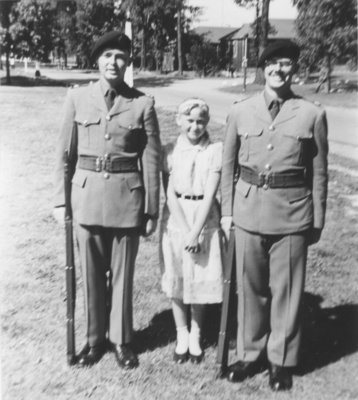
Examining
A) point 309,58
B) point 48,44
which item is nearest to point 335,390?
point 309,58

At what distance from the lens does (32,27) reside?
24531mm

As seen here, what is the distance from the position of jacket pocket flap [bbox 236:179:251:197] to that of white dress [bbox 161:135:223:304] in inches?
6.1

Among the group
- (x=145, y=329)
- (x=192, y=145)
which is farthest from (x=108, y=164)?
(x=145, y=329)

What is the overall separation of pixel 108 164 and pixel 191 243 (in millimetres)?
707

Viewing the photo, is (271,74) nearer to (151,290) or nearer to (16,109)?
(151,290)

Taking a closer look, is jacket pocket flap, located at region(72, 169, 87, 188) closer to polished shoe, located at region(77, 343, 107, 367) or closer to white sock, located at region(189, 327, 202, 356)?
polished shoe, located at region(77, 343, 107, 367)

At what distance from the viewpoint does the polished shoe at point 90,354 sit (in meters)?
3.67

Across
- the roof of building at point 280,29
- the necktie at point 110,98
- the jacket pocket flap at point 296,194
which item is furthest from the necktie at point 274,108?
the roof of building at point 280,29

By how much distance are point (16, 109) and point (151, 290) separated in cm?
1344

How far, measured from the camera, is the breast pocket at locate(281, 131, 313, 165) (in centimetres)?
322

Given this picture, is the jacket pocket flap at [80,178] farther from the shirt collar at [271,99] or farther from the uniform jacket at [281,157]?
the shirt collar at [271,99]

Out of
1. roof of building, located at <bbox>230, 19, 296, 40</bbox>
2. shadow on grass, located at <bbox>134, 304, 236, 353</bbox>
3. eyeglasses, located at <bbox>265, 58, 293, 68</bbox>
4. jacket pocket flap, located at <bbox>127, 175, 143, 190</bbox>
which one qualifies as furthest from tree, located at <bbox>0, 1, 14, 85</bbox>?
roof of building, located at <bbox>230, 19, 296, 40</bbox>

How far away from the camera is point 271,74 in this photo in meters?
3.20

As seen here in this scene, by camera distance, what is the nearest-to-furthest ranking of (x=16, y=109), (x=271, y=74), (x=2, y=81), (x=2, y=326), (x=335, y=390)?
1. (x=271, y=74)
2. (x=335, y=390)
3. (x=2, y=326)
4. (x=16, y=109)
5. (x=2, y=81)
